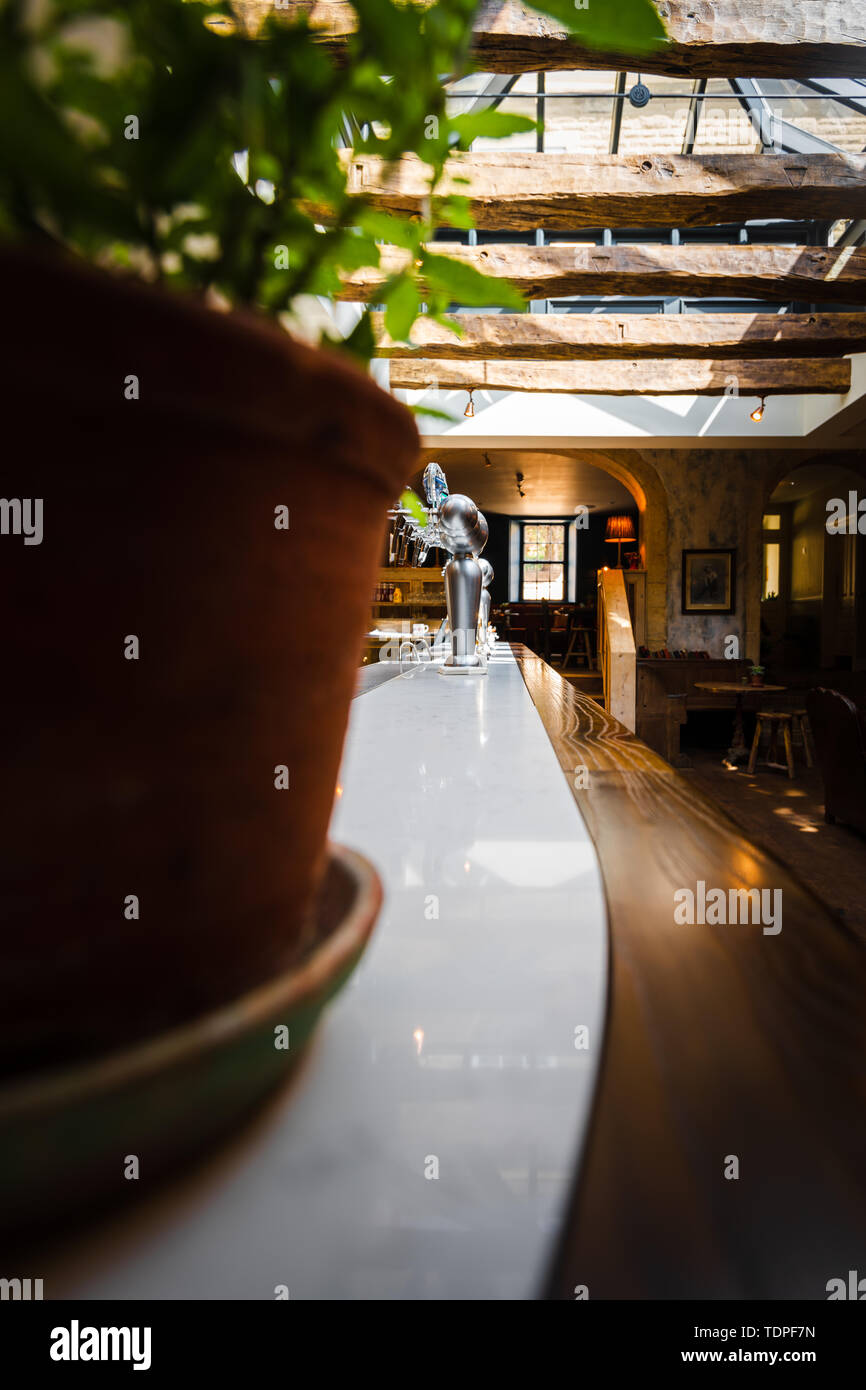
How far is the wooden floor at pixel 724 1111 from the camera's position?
0.19m

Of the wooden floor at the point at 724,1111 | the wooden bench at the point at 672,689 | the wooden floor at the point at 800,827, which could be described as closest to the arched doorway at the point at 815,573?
the wooden bench at the point at 672,689

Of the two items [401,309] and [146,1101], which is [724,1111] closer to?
[146,1101]

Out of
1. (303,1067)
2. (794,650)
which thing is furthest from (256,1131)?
(794,650)

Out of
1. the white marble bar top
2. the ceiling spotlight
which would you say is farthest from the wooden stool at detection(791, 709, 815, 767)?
the white marble bar top

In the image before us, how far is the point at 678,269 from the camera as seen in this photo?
384cm

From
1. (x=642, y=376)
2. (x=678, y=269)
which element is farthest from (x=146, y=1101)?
(x=642, y=376)

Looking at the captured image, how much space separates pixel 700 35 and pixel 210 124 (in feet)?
10.8

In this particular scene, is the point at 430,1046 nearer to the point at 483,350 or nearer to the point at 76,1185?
the point at 76,1185

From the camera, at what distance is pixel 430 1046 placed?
28 cm
